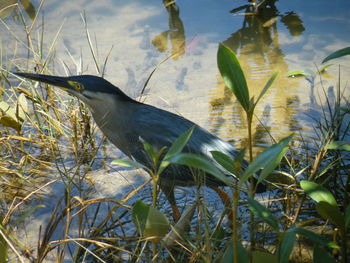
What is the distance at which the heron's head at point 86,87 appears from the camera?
3.65m

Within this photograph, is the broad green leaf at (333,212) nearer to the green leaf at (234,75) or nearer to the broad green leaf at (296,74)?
the green leaf at (234,75)

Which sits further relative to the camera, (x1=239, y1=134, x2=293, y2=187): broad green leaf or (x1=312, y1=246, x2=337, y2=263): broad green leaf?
(x1=312, y1=246, x2=337, y2=263): broad green leaf

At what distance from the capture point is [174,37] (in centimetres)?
602

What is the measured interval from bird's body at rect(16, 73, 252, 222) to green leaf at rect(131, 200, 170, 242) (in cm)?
111

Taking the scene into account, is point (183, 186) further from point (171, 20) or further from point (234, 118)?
point (171, 20)

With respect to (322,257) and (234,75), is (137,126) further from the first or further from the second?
(322,257)

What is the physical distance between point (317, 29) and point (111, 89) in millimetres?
3164

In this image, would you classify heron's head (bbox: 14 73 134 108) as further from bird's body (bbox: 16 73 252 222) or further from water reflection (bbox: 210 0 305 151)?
water reflection (bbox: 210 0 305 151)

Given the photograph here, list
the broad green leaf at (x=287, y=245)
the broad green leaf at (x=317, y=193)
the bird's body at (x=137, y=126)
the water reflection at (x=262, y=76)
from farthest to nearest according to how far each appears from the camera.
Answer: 1. the water reflection at (x=262, y=76)
2. the bird's body at (x=137, y=126)
3. the broad green leaf at (x=317, y=193)
4. the broad green leaf at (x=287, y=245)

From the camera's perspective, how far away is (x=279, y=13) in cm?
635

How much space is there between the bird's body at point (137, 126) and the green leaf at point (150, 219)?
43.7 inches

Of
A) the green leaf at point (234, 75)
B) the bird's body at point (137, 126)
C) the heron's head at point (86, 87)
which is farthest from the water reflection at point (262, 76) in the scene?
the green leaf at point (234, 75)

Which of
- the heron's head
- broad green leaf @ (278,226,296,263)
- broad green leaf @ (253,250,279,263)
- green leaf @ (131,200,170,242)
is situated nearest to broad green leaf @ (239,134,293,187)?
broad green leaf @ (278,226,296,263)

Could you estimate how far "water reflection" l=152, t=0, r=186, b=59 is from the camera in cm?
582
